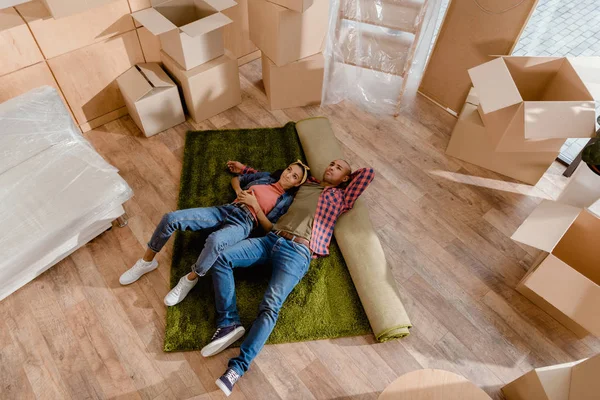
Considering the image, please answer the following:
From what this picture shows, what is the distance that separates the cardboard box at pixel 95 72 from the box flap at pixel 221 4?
1.66ft

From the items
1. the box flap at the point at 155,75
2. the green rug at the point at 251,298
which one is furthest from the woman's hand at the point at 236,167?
the box flap at the point at 155,75

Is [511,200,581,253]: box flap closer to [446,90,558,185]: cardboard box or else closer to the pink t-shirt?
[446,90,558,185]: cardboard box

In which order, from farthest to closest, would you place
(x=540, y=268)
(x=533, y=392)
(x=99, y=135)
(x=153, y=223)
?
(x=99, y=135)
(x=153, y=223)
(x=540, y=268)
(x=533, y=392)

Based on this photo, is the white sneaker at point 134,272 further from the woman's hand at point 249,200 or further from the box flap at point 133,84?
the box flap at point 133,84

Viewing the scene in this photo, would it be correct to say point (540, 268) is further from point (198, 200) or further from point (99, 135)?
point (99, 135)

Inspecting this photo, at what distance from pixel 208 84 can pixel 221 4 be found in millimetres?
476

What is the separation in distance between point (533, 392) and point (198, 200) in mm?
1830

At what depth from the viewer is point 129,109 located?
9.04 ft

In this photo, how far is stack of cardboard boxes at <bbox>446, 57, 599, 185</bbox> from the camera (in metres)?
2.10

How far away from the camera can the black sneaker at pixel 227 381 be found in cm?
176

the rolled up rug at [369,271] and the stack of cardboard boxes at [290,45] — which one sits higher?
the stack of cardboard boxes at [290,45]

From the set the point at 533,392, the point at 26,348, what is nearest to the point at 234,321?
the point at 26,348

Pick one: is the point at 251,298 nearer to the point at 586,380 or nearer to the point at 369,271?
the point at 369,271

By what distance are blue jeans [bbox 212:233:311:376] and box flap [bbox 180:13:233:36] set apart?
3.95 feet
